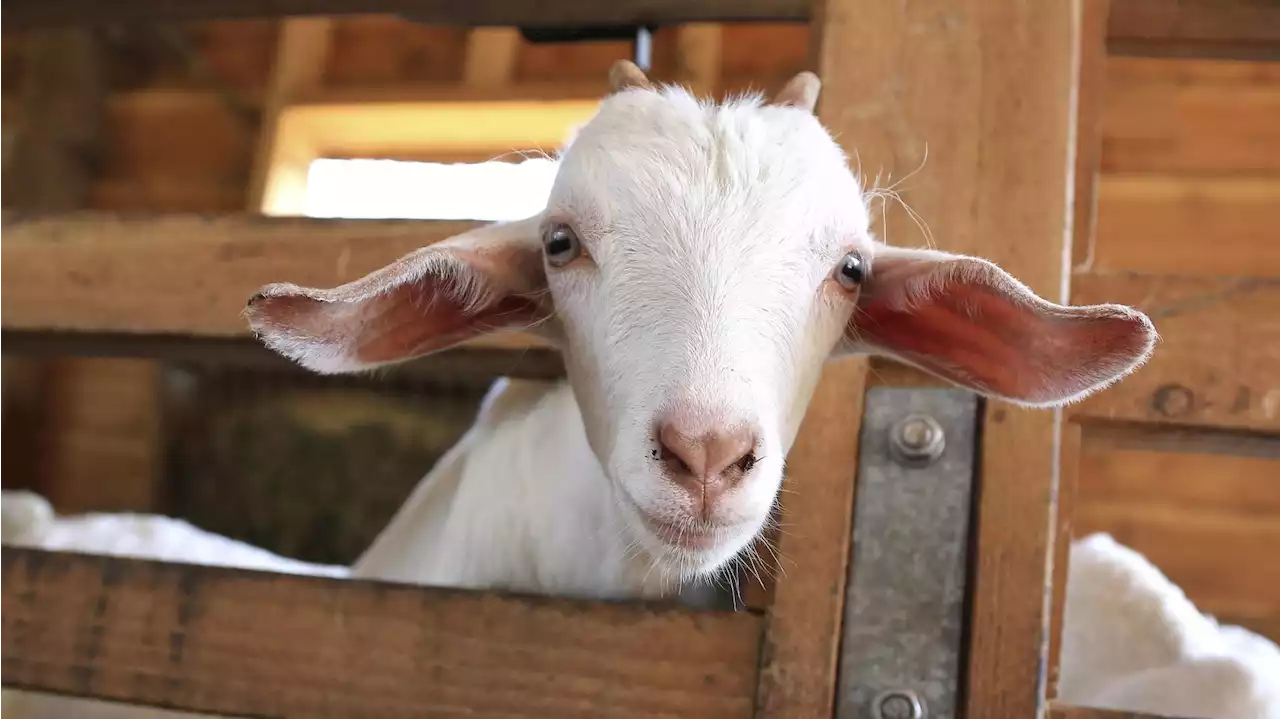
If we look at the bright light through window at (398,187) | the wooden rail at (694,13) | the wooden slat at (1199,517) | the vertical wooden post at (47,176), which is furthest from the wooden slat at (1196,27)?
the vertical wooden post at (47,176)

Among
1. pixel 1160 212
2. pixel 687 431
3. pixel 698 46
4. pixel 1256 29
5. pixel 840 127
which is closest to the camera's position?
pixel 687 431

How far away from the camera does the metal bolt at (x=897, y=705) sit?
0.85 meters

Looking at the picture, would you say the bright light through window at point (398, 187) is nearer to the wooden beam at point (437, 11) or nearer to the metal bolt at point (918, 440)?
the wooden beam at point (437, 11)

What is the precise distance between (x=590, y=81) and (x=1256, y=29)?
2.63m

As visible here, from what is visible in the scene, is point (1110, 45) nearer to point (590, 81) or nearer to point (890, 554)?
point (890, 554)

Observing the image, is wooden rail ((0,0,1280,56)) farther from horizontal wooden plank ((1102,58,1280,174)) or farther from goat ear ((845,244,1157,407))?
horizontal wooden plank ((1102,58,1280,174))

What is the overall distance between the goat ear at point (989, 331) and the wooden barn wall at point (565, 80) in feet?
7.03

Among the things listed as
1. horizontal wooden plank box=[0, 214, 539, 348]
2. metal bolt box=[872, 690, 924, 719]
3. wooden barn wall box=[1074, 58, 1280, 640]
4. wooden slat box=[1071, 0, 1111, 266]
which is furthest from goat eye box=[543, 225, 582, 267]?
wooden barn wall box=[1074, 58, 1280, 640]

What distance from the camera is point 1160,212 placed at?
328cm

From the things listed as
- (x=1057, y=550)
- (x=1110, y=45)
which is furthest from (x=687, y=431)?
(x=1110, y=45)

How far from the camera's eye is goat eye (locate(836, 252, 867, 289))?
3.27 ft

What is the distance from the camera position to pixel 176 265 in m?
1.12

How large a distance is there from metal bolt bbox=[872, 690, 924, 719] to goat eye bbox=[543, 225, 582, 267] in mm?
502

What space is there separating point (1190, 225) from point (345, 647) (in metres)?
3.17
